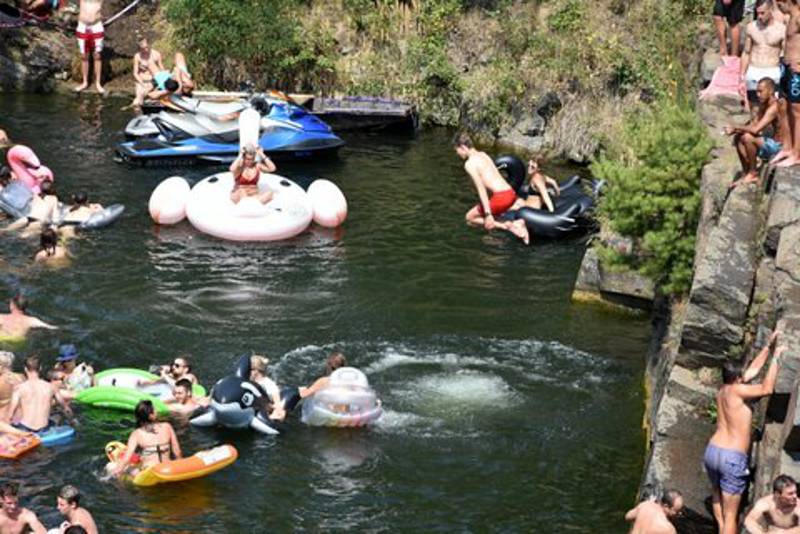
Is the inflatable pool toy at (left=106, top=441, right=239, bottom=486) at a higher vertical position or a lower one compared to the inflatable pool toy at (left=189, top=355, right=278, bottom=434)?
lower

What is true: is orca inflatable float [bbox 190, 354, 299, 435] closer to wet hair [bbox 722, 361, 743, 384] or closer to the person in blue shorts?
wet hair [bbox 722, 361, 743, 384]

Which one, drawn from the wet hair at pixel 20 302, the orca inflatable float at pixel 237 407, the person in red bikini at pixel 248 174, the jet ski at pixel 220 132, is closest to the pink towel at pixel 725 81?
the person in red bikini at pixel 248 174

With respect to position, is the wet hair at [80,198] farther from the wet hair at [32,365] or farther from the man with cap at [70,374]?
the wet hair at [32,365]

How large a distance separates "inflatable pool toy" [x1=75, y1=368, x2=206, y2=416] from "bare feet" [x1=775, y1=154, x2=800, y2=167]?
7.20 m

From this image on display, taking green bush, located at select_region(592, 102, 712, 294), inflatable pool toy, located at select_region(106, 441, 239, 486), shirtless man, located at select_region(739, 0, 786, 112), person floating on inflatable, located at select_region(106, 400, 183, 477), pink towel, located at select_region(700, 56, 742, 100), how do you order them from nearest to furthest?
1. inflatable pool toy, located at select_region(106, 441, 239, 486)
2. person floating on inflatable, located at select_region(106, 400, 183, 477)
3. green bush, located at select_region(592, 102, 712, 294)
4. shirtless man, located at select_region(739, 0, 786, 112)
5. pink towel, located at select_region(700, 56, 742, 100)

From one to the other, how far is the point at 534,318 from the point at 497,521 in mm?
5675

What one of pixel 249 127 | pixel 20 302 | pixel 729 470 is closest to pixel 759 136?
pixel 729 470

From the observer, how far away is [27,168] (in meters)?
23.9

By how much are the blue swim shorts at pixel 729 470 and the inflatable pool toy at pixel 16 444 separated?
24.4 feet

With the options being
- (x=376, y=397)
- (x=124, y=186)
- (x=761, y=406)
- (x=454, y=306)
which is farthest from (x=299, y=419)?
(x=124, y=186)

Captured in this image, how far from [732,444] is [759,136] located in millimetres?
5453

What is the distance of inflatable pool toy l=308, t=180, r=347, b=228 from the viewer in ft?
77.6

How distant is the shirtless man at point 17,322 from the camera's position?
18844 mm

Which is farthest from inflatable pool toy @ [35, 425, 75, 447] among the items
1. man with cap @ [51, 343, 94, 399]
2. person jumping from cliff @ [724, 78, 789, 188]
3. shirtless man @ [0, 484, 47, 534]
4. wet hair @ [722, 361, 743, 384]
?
person jumping from cliff @ [724, 78, 789, 188]
